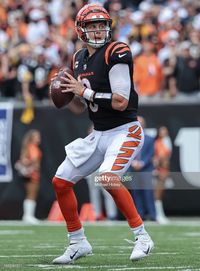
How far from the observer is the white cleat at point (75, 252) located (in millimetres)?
6047

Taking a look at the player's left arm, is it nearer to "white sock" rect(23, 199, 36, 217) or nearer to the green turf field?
the green turf field

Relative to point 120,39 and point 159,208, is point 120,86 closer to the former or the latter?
point 159,208

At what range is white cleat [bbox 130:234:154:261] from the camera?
5.93m

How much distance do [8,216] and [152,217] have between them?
8.35 feet

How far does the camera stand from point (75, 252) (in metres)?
6.12

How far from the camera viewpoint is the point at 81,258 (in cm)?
651

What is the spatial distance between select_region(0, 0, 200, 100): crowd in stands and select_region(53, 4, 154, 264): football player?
7.31 metres

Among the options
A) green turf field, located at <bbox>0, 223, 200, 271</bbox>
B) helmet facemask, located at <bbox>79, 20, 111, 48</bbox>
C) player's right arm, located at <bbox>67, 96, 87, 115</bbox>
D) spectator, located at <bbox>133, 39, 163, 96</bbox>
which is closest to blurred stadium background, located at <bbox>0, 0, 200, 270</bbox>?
spectator, located at <bbox>133, 39, 163, 96</bbox>

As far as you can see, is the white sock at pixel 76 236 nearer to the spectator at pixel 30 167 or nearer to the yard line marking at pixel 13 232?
the yard line marking at pixel 13 232

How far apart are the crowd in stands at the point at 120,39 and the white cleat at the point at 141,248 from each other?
7.55 meters

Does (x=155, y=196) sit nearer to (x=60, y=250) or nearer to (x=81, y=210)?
(x=81, y=210)

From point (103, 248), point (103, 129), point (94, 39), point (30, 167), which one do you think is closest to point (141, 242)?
point (103, 129)

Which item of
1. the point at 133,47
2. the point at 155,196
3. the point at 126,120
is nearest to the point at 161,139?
the point at 155,196

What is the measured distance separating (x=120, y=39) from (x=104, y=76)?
8.76 meters
